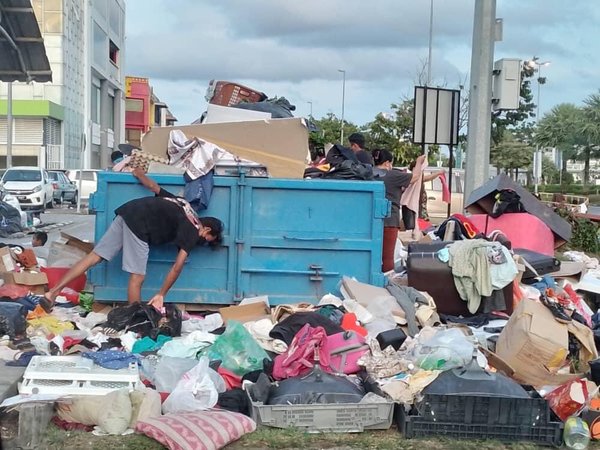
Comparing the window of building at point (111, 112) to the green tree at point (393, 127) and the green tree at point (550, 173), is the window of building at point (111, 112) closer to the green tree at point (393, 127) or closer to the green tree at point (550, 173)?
the green tree at point (393, 127)

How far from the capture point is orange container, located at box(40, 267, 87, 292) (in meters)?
8.26

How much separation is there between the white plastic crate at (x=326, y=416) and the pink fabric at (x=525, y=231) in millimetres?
5013

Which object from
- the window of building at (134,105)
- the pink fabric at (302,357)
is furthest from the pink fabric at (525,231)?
the window of building at (134,105)

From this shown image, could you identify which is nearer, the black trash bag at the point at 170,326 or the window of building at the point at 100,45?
the black trash bag at the point at 170,326

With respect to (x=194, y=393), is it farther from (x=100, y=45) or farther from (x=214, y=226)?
(x=100, y=45)

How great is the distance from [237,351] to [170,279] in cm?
147

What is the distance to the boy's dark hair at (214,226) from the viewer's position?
7.47 metres

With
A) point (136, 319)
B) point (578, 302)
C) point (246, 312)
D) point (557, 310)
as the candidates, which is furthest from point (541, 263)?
point (136, 319)

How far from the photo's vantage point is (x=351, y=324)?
22.6ft

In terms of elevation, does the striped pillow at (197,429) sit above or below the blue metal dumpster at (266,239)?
below

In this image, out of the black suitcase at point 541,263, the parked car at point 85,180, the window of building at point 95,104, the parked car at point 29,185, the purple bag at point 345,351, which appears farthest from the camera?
the window of building at point 95,104

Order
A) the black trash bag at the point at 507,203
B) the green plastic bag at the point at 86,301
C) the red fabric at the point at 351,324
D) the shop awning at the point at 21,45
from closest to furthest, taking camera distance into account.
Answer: the red fabric at the point at 351,324 → the shop awning at the point at 21,45 → the green plastic bag at the point at 86,301 → the black trash bag at the point at 507,203

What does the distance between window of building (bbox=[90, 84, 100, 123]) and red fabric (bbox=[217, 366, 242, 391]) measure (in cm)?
4873

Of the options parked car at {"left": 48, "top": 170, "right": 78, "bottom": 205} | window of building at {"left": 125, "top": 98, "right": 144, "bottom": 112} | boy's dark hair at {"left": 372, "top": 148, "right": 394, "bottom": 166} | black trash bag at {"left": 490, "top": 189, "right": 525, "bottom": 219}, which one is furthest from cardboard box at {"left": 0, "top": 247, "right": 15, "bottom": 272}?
window of building at {"left": 125, "top": 98, "right": 144, "bottom": 112}
